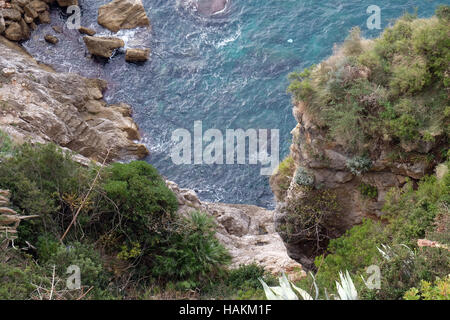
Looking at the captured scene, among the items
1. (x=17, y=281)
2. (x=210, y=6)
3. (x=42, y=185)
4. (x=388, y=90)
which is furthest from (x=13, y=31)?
(x=388, y=90)

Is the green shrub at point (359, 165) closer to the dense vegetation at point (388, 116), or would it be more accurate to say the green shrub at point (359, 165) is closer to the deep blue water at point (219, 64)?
the dense vegetation at point (388, 116)

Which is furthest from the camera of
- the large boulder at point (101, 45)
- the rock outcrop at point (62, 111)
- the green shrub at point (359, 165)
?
the large boulder at point (101, 45)

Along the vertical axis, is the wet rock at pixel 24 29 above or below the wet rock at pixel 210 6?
below

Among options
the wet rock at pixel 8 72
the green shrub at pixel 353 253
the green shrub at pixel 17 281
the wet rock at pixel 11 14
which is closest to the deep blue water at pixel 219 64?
the wet rock at pixel 11 14

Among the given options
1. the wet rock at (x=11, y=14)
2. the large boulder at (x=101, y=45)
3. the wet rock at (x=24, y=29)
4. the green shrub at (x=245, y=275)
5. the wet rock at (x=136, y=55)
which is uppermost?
the wet rock at (x=11, y=14)

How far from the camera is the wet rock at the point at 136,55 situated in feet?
95.5

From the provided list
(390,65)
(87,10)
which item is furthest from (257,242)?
(87,10)

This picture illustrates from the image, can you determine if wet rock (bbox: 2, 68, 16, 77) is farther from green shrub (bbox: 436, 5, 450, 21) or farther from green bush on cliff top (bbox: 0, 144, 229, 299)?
green shrub (bbox: 436, 5, 450, 21)

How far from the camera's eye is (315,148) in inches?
642

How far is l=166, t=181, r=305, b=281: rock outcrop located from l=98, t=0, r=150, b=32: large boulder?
1540 cm

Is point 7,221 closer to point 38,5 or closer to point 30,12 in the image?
point 30,12

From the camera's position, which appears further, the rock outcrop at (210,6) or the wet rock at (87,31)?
the rock outcrop at (210,6)

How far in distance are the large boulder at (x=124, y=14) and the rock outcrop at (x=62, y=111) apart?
5.57 m

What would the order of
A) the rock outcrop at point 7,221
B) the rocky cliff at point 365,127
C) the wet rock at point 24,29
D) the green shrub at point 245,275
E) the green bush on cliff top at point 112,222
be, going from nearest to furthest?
the rock outcrop at point 7,221 → the green bush on cliff top at point 112,222 → the green shrub at point 245,275 → the rocky cliff at point 365,127 → the wet rock at point 24,29
